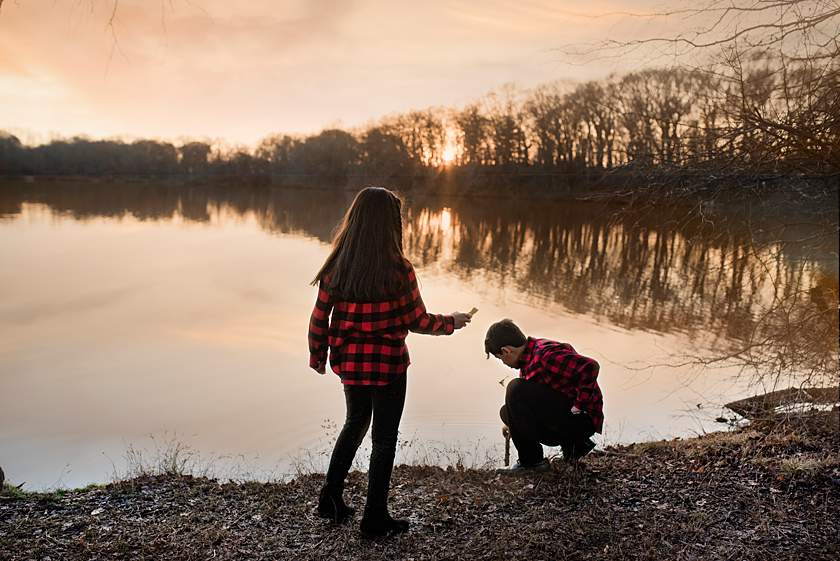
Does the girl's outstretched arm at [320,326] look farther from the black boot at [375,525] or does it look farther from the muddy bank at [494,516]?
the muddy bank at [494,516]

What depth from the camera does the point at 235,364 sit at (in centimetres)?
988

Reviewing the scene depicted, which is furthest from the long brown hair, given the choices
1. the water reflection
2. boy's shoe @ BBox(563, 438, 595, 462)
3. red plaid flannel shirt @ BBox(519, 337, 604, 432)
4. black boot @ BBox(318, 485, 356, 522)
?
the water reflection

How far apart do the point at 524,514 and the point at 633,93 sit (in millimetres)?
3807

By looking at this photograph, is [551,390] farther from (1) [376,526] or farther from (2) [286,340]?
(2) [286,340]

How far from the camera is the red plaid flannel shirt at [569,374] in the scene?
4086mm

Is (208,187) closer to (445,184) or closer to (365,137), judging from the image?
(365,137)

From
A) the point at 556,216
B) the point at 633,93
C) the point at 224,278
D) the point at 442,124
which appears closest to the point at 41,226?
the point at 224,278

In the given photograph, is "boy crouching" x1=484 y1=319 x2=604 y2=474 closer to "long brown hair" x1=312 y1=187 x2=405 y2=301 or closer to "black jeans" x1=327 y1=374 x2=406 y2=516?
"black jeans" x1=327 y1=374 x2=406 y2=516

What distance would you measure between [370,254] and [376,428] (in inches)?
37.9

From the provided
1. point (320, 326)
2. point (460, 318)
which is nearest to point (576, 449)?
point (460, 318)

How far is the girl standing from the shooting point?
3242 mm

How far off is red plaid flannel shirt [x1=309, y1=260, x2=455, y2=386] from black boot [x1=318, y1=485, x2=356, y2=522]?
784 millimetres

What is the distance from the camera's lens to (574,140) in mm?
44656

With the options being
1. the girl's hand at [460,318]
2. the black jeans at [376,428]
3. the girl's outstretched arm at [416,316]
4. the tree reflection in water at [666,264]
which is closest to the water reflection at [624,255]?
the tree reflection in water at [666,264]
